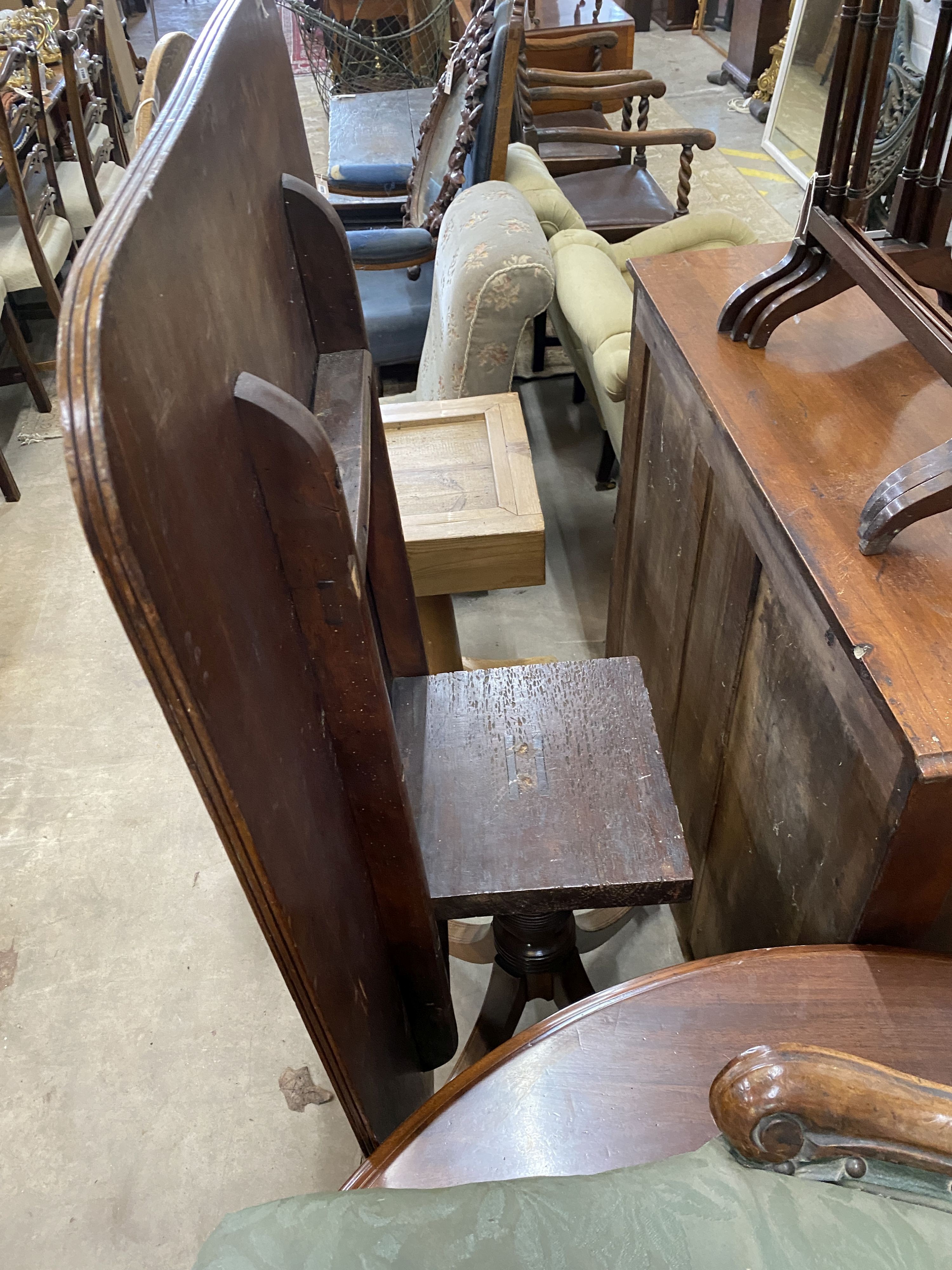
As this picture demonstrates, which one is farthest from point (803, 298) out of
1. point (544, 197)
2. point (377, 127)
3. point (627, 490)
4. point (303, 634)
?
point (377, 127)

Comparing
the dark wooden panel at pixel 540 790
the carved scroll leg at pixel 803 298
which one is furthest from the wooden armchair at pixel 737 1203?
the carved scroll leg at pixel 803 298

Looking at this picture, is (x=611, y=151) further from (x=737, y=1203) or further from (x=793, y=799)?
(x=737, y=1203)

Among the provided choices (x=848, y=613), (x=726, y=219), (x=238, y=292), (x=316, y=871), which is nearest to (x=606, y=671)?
(x=848, y=613)

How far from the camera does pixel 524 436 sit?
5.92ft

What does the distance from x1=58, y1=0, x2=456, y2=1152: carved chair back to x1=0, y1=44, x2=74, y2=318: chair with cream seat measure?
241 cm

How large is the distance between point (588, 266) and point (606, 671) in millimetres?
1379

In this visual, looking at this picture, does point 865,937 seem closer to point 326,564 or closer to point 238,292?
point 326,564

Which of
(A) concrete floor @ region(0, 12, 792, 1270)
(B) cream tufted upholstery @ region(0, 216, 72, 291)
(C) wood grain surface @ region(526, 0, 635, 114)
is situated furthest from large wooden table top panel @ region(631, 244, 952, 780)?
(C) wood grain surface @ region(526, 0, 635, 114)

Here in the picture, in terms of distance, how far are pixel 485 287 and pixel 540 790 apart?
110 centimetres

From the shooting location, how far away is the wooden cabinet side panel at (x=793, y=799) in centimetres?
81

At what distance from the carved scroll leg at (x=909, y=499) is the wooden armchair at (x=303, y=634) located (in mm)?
375

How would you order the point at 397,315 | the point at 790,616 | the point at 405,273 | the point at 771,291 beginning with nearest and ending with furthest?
the point at 790,616
the point at 771,291
the point at 397,315
the point at 405,273

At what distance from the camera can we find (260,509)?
0.56 metres

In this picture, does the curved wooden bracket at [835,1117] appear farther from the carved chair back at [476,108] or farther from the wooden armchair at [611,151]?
the wooden armchair at [611,151]
